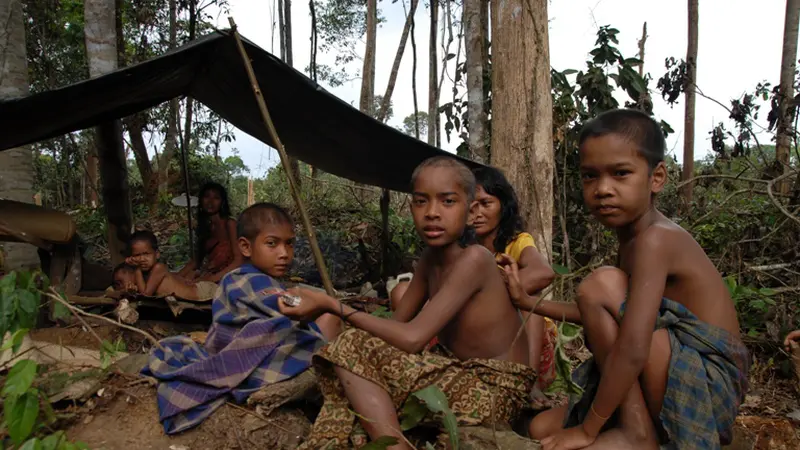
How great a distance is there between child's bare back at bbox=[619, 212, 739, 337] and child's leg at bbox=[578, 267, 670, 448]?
0.09 m

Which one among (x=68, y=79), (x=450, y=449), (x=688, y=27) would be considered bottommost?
(x=450, y=449)

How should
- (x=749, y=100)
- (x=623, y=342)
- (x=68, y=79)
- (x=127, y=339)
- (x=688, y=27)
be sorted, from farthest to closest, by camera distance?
(x=688, y=27) → (x=68, y=79) → (x=749, y=100) → (x=127, y=339) → (x=623, y=342)

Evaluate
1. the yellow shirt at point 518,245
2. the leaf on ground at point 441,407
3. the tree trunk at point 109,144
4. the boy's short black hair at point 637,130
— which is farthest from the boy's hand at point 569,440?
the tree trunk at point 109,144

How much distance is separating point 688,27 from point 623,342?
10509mm

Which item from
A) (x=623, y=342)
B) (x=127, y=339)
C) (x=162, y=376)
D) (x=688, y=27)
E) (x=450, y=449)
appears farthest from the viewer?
(x=688, y=27)

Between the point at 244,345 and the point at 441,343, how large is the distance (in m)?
0.83

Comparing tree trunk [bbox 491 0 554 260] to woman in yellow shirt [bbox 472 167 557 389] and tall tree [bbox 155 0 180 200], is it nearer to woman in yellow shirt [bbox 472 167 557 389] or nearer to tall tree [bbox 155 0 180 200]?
woman in yellow shirt [bbox 472 167 557 389]

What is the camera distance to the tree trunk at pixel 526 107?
3830 mm

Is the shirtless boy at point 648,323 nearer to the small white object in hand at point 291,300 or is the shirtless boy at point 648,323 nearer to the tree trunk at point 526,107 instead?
the small white object in hand at point 291,300

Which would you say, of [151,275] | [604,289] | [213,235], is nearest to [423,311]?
[604,289]

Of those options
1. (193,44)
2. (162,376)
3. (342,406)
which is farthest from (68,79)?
(342,406)

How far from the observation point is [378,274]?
219 inches

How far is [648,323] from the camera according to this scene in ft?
5.29

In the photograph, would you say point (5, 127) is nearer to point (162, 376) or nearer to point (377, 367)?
point (162, 376)
